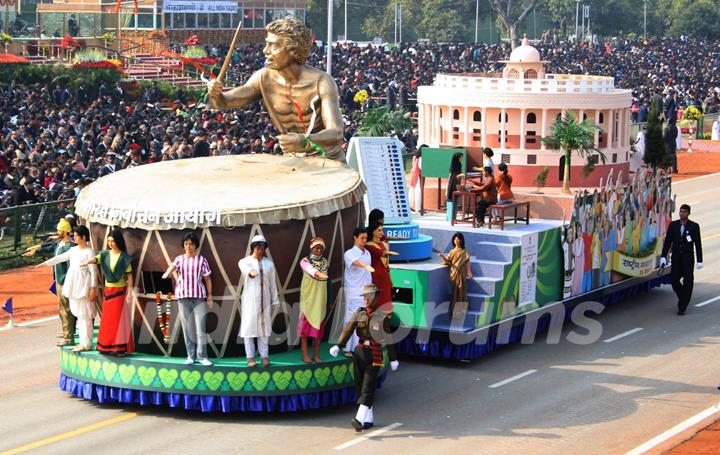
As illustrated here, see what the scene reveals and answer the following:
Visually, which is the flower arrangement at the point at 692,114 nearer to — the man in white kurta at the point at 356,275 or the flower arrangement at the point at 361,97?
the flower arrangement at the point at 361,97

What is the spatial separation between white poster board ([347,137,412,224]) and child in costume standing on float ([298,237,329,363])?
2.85 metres

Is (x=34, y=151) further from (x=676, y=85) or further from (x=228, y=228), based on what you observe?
(x=676, y=85)

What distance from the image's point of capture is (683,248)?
74.5 ft

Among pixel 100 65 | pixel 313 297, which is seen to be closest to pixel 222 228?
pixel 313 297

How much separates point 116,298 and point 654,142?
2021cm

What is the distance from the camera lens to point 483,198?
20484 mm

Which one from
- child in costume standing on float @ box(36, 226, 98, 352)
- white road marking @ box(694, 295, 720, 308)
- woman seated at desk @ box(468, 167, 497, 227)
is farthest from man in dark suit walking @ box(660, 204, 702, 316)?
child in costume standing on float @ box(36, 226, 98, 352)

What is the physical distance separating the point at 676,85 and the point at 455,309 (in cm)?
5845

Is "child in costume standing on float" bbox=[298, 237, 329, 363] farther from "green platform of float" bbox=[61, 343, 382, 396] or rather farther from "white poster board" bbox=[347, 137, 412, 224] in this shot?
"white poster board" bbox=[347, 137, 412, 224]

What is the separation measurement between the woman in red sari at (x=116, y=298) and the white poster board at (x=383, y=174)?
411 cm

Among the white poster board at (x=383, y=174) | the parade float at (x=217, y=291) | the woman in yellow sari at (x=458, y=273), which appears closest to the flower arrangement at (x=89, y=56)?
the white poster board at (x=383, y=174)

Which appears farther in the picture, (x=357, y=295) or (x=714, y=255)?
(x=714, y=255)

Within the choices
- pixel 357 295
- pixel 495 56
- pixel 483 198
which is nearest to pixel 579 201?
pixel 483 198

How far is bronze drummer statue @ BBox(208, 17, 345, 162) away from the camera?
1848 centimetres
